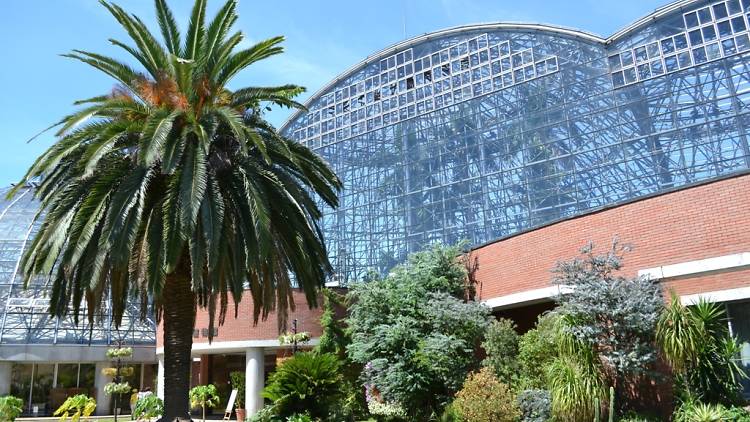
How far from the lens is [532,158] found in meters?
41.8

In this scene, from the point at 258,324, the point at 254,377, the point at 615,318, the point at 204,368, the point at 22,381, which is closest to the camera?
the point at 615,318

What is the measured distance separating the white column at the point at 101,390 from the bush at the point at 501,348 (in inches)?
1254

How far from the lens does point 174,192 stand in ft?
51.0

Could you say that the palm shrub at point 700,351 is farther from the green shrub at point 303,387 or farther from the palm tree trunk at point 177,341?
the palm tree trunk at point 177,341

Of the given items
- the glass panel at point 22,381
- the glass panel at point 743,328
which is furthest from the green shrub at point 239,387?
the glass panel at point 743,328

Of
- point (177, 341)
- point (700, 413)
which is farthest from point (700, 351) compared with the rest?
point (177, 341)

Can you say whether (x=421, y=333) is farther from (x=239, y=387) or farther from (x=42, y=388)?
(x=42, y=388)

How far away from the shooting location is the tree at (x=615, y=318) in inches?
572

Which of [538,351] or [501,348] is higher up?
[501,348]

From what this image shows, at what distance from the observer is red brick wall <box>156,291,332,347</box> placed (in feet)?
102

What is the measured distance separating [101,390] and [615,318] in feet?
124

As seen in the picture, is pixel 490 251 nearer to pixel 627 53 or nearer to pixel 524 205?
pixel 524 205

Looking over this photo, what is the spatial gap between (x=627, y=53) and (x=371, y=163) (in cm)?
1856

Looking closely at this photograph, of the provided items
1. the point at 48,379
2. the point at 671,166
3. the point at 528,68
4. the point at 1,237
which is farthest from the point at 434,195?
the point at 1,237
